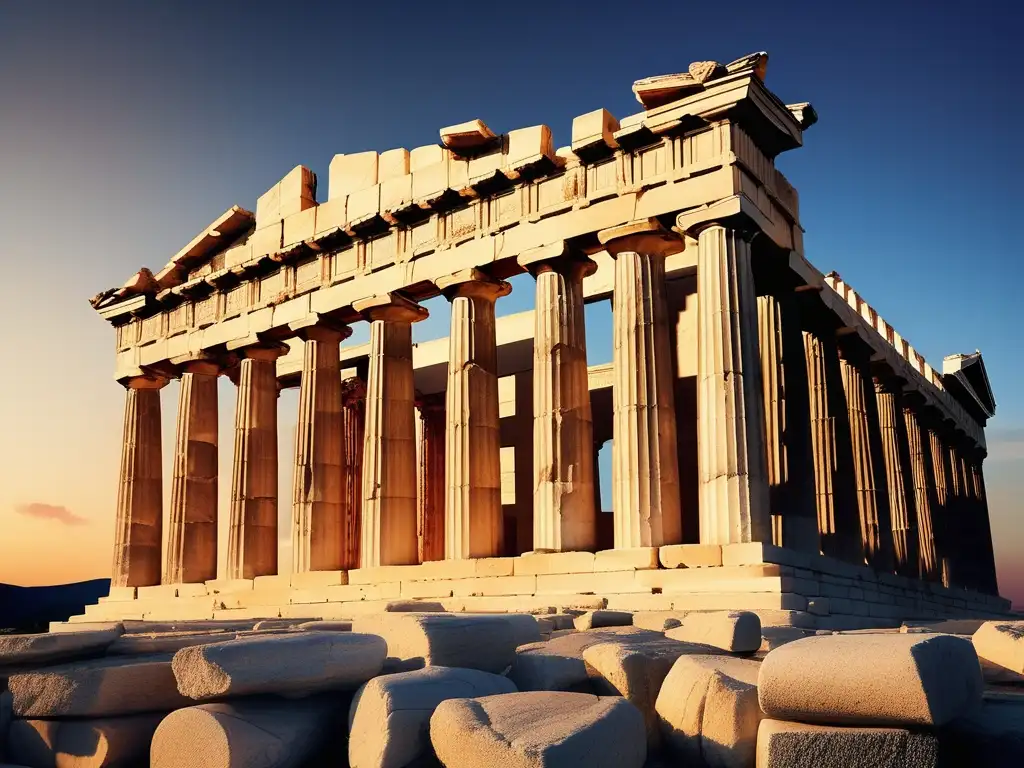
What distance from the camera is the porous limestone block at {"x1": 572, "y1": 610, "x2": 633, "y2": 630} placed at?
1363 centimetres

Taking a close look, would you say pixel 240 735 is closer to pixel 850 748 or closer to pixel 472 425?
pixel 850 748

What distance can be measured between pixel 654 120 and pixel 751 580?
1044cm

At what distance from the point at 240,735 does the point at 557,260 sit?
19163mm

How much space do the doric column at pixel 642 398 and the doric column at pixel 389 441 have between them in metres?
6.79

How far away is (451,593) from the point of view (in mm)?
24453

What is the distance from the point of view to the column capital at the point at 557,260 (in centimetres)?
2498

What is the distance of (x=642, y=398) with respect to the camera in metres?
23.0

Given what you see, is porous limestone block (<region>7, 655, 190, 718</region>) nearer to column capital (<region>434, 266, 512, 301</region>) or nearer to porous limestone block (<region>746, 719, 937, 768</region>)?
porous limestone block (<region>746, 719, 937, 768</region>)

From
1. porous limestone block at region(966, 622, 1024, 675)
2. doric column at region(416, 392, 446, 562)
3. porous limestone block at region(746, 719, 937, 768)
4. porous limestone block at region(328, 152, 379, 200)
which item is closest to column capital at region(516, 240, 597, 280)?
porous limestone block at region(328, 152, 379, 200)

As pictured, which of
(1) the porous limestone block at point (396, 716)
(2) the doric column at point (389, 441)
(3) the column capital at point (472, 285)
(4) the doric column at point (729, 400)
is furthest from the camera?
(2) the doric column at point (389, 441)

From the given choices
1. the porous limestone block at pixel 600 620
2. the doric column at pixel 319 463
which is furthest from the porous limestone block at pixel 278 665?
the doric column at pixel 319 463

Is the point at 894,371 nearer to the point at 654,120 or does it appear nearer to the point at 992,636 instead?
the point at 654,120

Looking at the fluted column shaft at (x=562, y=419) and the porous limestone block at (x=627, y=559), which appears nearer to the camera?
the porous limestone block at (x=627, y=559)

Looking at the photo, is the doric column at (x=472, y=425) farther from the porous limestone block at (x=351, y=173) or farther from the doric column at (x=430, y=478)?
the doric column at (x=430, y=478)
